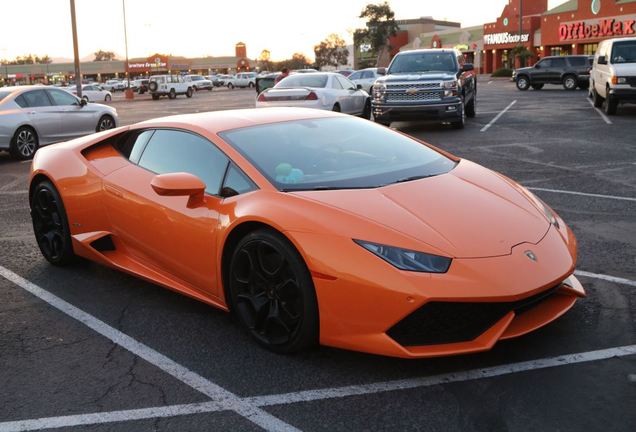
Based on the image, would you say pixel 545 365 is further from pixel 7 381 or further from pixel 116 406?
pixel 7 381

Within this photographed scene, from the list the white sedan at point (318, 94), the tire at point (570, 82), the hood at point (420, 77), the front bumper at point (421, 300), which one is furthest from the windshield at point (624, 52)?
the front bumper at point (421, 300)

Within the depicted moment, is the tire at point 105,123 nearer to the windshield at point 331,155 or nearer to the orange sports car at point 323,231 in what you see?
the orange sports car at point 323,231

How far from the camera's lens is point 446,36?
270 ft

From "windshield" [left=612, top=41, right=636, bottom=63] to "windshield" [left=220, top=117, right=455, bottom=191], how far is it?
604 inches

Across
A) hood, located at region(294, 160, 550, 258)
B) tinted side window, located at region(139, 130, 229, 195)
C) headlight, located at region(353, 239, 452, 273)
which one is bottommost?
headlight, located at region(353, 239, 452, 273)

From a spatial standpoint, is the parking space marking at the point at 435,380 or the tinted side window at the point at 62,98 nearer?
the parking space marking at the point at 435,380

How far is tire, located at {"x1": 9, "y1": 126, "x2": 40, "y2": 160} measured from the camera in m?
13.5

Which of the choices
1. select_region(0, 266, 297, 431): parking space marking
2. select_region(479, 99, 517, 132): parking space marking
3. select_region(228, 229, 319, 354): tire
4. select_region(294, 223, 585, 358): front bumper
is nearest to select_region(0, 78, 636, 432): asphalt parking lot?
select_region(0, 266, 297, 431): parking space marking

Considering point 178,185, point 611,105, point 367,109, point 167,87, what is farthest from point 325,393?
point 167,87

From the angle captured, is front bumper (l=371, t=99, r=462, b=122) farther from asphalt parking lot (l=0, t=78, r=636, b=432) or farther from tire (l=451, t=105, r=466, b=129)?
asphalt parking lot (l=0, t=78, r=636, b=432)

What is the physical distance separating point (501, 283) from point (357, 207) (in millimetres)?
870

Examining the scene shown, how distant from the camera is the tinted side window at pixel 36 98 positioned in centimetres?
1409

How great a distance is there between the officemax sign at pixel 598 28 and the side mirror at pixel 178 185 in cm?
4805

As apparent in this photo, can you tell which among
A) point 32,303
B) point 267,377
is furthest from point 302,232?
point 32,303
